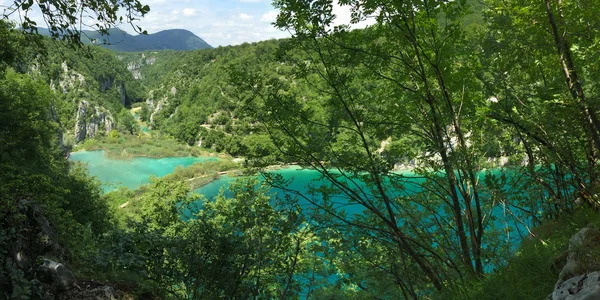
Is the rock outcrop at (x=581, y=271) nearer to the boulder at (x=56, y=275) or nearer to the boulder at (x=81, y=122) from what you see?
the boulder at (x=56, y=275)

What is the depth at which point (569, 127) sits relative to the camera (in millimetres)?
3174

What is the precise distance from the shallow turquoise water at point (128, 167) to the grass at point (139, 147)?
1.89 meters

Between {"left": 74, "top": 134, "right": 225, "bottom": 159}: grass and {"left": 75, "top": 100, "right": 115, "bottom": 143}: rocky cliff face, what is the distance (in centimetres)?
525

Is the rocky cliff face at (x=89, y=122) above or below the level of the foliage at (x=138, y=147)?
above

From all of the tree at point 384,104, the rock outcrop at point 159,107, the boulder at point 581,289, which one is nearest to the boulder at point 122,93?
the rock outcrop at point 159,107

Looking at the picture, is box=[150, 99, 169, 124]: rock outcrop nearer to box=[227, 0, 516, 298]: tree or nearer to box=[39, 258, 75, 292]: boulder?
box=[39, 258, 75, 292]: boulder

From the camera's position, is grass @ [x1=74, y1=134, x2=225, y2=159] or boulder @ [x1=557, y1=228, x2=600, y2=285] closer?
boulder @ [x1=557, y1=228, x2=600, y2=285]

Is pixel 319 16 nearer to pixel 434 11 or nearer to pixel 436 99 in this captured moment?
pixel 434 11

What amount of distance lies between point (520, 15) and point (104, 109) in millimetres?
104361

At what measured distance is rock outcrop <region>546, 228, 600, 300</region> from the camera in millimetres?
1561

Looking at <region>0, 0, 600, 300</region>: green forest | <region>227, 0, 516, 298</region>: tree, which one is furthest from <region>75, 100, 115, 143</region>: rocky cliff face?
<region>227, 0, 516, 298</region>: tree

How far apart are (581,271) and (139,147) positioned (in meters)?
84.8

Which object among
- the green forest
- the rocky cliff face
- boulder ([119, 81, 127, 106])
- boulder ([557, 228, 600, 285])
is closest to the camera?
boulder ([557, 228, 600, 285])

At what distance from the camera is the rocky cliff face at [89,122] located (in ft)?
273
